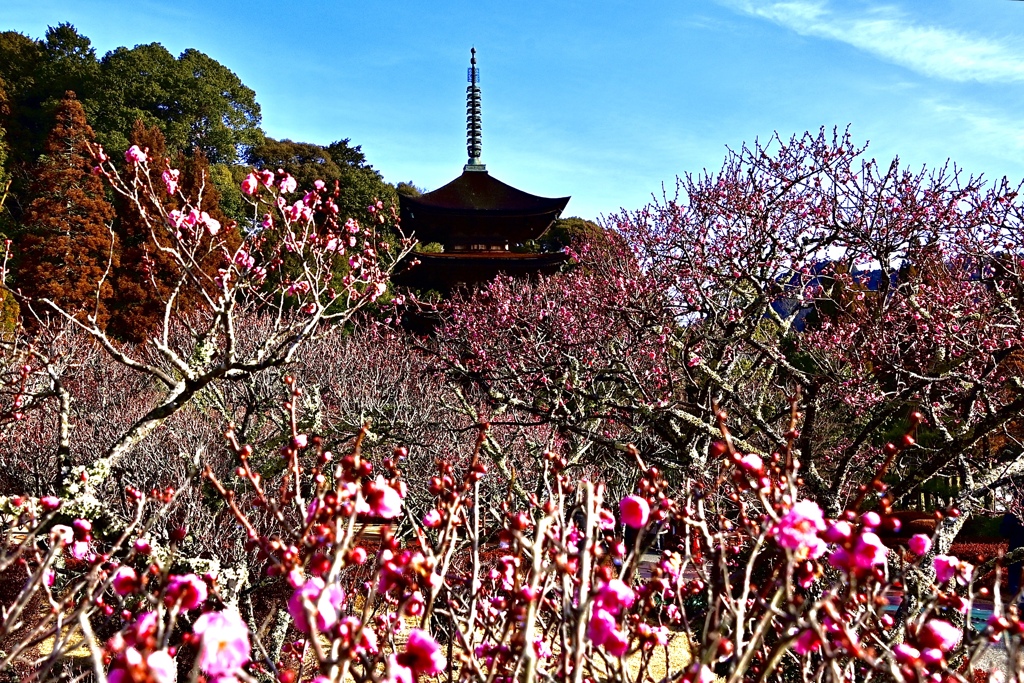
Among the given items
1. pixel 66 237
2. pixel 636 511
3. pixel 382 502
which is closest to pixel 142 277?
pixel 66 237

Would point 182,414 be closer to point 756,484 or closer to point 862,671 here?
point 862,671

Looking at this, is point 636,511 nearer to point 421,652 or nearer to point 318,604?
point 421,652

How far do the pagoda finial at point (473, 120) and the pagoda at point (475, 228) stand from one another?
1572 mm

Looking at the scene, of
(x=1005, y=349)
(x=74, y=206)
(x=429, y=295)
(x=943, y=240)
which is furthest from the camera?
(x=74, y=206)

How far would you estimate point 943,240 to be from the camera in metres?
6.18

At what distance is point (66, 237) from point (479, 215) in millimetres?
10160

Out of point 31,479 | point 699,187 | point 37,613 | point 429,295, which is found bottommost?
point 37,613

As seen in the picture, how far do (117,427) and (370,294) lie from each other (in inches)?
221

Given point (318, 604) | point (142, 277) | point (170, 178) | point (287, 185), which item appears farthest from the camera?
point (142, 277)

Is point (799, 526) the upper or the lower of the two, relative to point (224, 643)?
upper

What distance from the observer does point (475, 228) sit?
1739 cm

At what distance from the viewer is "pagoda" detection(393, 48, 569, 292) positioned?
16453mm

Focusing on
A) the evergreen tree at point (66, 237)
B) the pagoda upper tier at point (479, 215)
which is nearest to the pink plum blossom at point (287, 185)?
the pagoda upper tier at point (479, 215)

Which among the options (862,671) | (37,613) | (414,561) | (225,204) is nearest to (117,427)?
(37,613)
